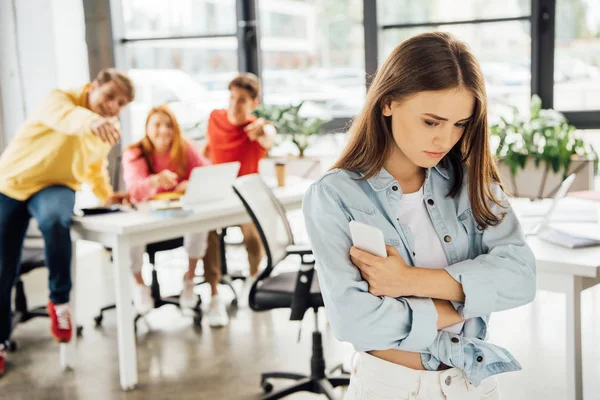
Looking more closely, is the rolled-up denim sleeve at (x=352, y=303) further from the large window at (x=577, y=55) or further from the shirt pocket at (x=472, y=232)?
the large window at (x=577, y=55)

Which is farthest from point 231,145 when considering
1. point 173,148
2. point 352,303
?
point 352,303

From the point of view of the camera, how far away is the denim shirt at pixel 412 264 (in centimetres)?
132

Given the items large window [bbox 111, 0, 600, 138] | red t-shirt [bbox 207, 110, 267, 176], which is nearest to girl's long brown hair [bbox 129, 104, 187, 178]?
red t-shirt [bbox 207, 110, 267, 176]

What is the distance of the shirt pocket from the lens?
1.41 m

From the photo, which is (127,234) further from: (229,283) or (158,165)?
(229,283)

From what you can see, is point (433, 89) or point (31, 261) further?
point (31, 261)

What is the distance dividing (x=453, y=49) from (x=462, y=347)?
0.56m

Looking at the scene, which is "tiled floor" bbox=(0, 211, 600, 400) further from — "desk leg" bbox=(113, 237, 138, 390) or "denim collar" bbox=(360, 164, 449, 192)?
"denim collar" bbox=(360, 164, 449, 192)

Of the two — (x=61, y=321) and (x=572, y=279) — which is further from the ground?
(x=572, y=279)

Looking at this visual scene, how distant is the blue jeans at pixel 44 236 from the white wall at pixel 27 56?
114 inches

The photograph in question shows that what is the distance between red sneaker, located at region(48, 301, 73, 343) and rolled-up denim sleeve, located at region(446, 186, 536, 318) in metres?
2.47

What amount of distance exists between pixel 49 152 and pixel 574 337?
8.09 feet

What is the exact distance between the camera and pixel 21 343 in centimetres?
392

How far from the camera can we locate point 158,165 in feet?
13.3
